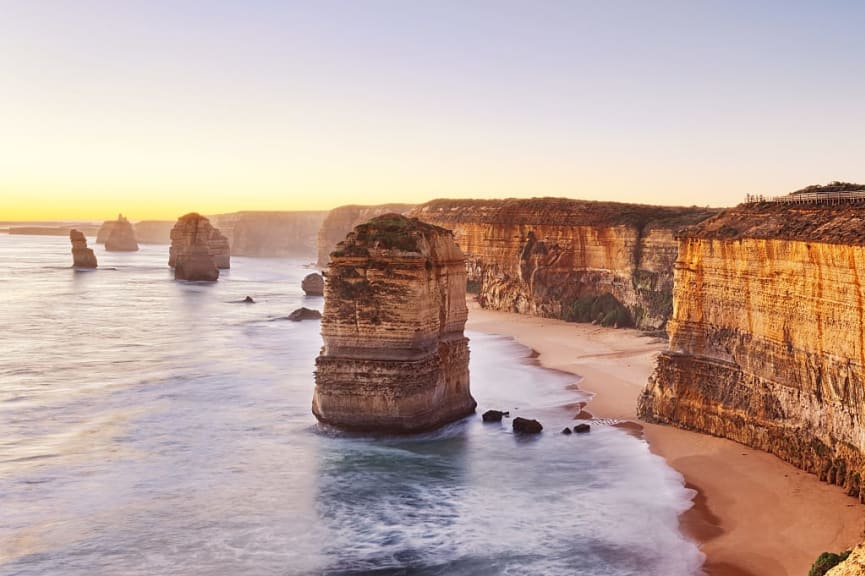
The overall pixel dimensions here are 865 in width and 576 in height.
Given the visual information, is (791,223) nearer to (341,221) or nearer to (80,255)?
(80,255)

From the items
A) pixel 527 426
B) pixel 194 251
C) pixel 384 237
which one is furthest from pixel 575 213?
pixel 194 251

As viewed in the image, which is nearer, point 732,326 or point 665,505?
point 665,505

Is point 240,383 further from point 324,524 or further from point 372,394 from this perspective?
point 324,524

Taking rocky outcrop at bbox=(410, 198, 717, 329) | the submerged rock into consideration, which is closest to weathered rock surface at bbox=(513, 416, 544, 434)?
the submerged rock

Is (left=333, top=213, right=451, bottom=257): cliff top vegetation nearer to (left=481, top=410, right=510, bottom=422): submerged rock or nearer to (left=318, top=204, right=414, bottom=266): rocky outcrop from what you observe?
(left=481, top=410, right=510, bottom=422): submerged rock

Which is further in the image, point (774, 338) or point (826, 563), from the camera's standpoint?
point (774, 338)

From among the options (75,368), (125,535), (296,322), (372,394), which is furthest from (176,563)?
(296,322)

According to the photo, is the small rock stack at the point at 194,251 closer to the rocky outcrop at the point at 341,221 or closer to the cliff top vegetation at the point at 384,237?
the rocky outcrop at the point at 341,221
